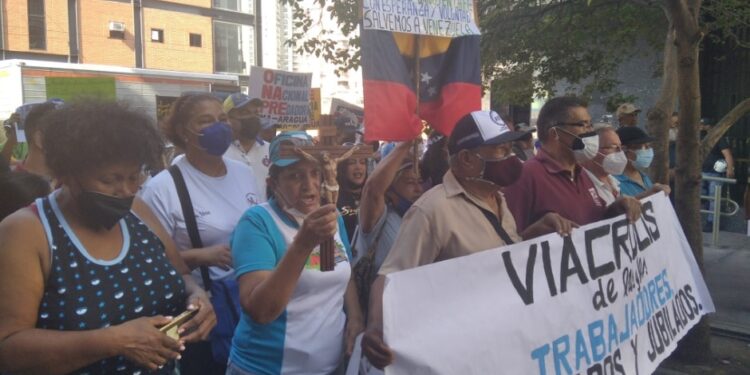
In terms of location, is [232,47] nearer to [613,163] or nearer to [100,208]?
[613,163]

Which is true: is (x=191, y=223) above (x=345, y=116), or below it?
below

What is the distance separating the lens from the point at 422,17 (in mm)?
4113

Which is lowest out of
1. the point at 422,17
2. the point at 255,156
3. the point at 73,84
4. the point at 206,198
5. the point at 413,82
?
the point at 206,198

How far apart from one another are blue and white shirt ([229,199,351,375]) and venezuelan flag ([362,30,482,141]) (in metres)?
1.39

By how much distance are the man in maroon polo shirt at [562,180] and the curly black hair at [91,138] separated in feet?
6.29

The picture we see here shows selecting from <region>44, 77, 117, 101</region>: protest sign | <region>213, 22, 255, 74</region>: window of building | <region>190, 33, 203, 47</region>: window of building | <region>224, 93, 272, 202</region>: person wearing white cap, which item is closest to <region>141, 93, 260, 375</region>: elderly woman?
<region>224, 93, 272, 202</region>: person wearing white cap

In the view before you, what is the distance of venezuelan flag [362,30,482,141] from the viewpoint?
12.4 feet

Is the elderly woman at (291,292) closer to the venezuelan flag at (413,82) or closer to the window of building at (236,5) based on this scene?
the venezuelan flag at (413,82)

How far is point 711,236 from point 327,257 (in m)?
9.57

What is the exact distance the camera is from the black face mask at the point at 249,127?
5.18 metres

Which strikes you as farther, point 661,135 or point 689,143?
point 661,135

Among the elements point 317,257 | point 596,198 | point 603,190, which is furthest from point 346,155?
point 603,190

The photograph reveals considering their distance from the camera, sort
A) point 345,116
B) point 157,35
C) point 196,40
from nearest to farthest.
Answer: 1. point 345,116
2. point 157,35
3. point 196,40

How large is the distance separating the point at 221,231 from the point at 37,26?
2856 centimetres
